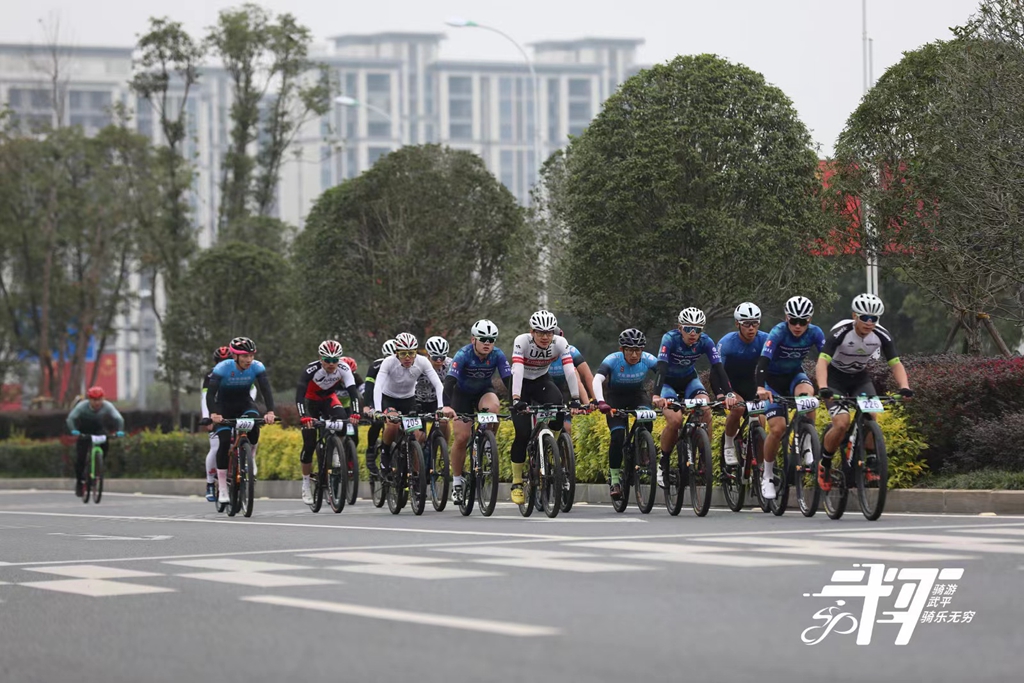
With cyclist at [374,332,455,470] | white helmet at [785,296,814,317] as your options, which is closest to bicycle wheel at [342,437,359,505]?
cyclist at [374,332,455,470]

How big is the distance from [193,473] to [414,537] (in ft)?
77.8

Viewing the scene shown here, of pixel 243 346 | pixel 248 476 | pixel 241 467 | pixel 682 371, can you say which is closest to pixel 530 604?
pixel 682 371

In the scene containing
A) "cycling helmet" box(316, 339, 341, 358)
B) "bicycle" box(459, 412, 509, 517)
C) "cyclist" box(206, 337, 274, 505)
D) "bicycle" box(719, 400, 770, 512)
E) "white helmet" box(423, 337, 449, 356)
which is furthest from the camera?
"cyclist" box(206, 337, 274, 505)

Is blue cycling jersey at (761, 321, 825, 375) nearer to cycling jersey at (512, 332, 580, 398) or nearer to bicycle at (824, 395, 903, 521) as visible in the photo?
bicycle at (824, 395, 903, 521)

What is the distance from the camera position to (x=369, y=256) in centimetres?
4025

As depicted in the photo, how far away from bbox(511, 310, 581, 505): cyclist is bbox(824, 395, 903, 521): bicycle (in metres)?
3.10

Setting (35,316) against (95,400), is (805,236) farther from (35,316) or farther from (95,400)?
(35,316)

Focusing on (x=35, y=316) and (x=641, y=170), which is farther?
(x=35, y=316)

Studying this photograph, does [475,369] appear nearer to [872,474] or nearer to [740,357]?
[740,357]

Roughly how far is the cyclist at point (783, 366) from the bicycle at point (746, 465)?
19 centimetres

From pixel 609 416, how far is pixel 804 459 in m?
2.53

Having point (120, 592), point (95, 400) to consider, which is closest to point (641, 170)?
point (95, 400)

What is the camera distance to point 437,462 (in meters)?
18.5

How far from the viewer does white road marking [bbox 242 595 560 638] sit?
8391 mm
